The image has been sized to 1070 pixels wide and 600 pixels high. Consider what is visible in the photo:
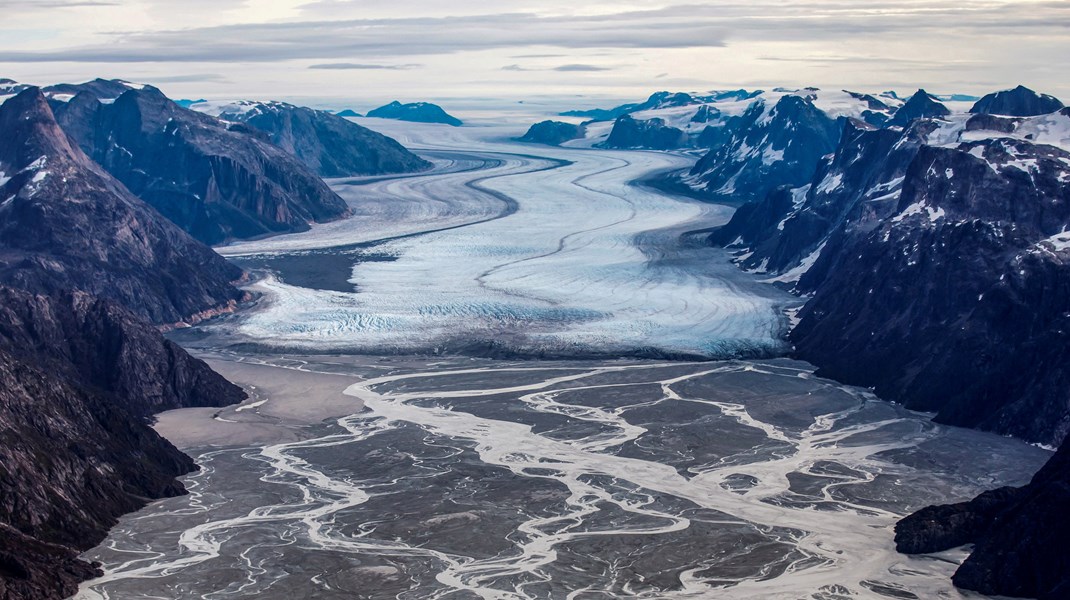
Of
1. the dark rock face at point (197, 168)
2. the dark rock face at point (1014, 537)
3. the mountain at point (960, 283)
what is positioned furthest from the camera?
the dark rock face at point (197, 168)

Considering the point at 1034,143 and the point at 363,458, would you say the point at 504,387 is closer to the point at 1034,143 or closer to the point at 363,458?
the point at 363,458

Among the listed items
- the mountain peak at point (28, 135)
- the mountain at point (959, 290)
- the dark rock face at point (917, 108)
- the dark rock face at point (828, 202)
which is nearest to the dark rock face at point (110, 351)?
the mountain peak at point (28, 135)

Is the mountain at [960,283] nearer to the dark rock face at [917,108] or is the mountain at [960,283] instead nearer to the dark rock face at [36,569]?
the dark rock face at [36,569]

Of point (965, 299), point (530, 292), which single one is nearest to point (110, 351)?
point (530, 292)

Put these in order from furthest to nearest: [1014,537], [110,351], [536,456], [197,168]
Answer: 1. [197,168]
2. [110,351]
3. [536,456]
4. [1014,537]

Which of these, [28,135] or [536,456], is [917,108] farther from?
[536,456]

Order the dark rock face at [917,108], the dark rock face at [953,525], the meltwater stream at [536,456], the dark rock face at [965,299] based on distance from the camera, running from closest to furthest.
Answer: the meltwater stream at [536,456], the dark rock face at [953,525], the dark rock face at [965,299], the dark rock face at [917,108]

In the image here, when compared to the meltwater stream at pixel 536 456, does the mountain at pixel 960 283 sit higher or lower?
higher
